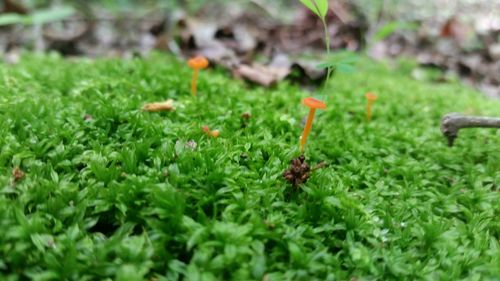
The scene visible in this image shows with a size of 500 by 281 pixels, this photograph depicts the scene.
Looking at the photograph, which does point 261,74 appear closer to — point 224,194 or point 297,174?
point 297,174

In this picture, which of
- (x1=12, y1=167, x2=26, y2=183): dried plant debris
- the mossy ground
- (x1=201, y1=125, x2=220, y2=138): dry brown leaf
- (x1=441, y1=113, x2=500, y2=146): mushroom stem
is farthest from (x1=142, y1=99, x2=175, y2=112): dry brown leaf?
(x1=441, y1=113, x2=500, y2=146): mushroom stem

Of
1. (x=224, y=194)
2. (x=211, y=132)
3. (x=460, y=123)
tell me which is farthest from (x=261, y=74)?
(x=224, y=194)

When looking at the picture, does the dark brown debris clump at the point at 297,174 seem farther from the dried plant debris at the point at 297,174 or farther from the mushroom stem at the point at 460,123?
the mushroom stem at the point at 460,123

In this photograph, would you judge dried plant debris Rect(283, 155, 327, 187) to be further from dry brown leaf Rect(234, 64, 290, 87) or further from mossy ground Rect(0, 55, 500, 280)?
dry brown leaf Rect(234, 64, 290, 87)

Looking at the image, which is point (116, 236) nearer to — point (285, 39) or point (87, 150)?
point (87, 150)

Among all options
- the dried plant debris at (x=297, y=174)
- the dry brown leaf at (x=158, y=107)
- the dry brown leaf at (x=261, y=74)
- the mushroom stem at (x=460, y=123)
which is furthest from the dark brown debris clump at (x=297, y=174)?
the dry brown leaf at (x=261, y=74)
